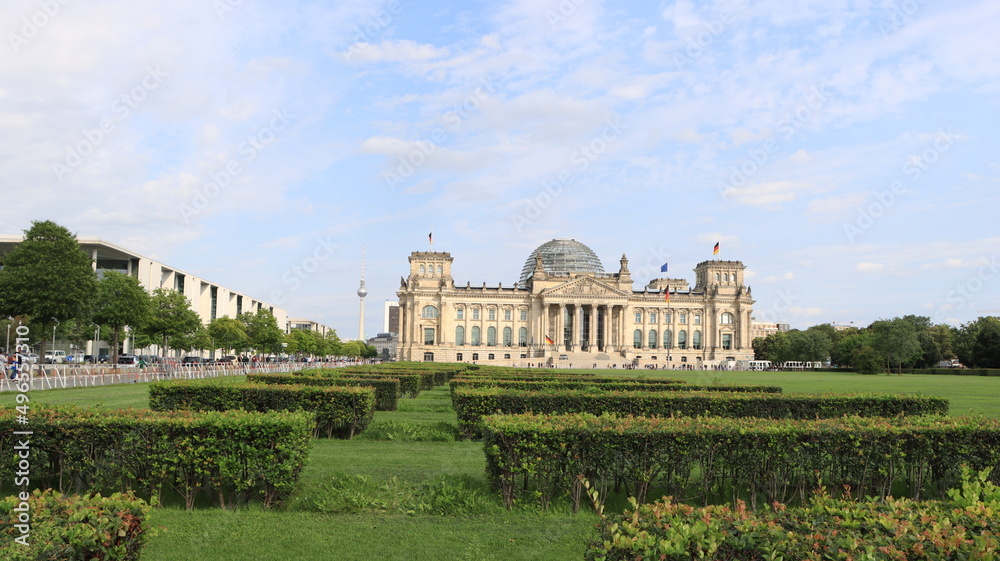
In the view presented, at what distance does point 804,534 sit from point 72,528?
5.84m

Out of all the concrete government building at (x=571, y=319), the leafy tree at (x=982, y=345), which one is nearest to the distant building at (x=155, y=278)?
A: the concrete government building at (x=571, y=319)

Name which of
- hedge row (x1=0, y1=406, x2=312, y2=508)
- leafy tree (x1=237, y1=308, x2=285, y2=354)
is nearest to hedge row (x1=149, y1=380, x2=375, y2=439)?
hedge row (x1=0, y1=406, x2=312, y2=508)

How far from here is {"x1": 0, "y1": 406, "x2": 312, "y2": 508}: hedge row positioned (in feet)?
32.4

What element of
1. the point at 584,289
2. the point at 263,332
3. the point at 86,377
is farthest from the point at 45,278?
the point at 584,289

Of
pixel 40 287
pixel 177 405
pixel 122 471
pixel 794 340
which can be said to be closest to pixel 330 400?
pixel 177 405

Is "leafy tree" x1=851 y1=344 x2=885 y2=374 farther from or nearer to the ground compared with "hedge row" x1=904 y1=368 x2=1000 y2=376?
farther from the ground

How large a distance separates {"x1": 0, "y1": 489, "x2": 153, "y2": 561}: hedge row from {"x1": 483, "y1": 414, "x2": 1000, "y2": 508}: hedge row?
17.2ft

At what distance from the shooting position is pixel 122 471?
9.96 meters

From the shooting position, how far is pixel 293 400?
58.0 ft

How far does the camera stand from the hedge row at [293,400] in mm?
17781

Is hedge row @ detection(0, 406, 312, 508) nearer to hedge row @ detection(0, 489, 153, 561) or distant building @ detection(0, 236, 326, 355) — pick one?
hedge row @ detection(0, 489, 153, 561)

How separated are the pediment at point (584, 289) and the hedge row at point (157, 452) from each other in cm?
11943

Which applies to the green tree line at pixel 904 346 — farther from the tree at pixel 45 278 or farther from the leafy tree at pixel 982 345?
the tree at pixel 45 278

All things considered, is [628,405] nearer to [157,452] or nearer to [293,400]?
[293,400]
